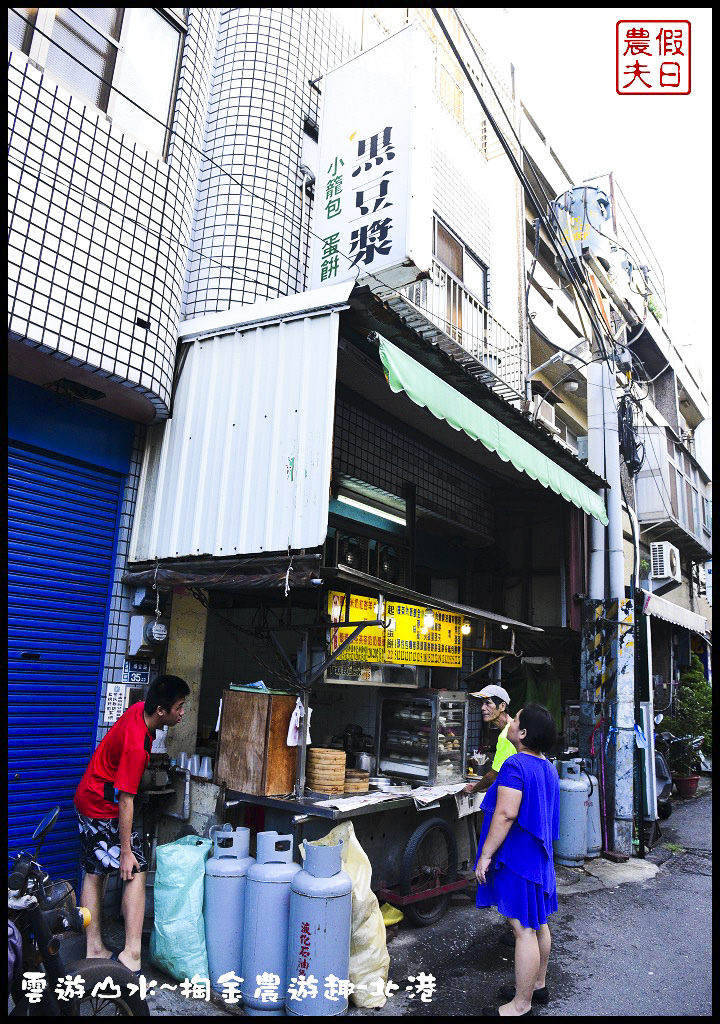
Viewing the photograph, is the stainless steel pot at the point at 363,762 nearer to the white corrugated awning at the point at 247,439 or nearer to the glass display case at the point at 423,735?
the glass display case at the point at 423,735

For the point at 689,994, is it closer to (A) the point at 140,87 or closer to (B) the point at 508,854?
(B) the point at 508,854

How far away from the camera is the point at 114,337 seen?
5836 millimetres

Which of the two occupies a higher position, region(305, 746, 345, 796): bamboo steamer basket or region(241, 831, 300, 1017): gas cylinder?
region(305, 746, 345, 796): bamboo steamer basket

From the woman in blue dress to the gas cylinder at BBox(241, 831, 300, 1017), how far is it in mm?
1385

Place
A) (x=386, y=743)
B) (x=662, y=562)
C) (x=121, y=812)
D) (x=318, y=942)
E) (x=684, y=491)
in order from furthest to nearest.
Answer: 1. (x=684, y=491)
2. (x=662, y=562)
3. (x=386, y=743)
4. (x=121, y=812)
5. (x=318, y=942)

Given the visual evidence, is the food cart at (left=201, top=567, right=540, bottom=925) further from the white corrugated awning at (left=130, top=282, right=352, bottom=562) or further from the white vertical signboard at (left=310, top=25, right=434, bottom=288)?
the white vertical signboard at (left=310, top=25, right=434, bottom=288)

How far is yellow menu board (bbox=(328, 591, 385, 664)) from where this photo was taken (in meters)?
6.29

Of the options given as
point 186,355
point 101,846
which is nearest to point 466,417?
point 186,355

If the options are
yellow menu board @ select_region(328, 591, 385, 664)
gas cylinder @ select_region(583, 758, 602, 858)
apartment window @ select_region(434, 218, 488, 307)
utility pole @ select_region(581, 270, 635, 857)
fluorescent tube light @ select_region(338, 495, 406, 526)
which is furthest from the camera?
apartment window @ select_region(434, 218, 488, 307)

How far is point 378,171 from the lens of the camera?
24.3ft

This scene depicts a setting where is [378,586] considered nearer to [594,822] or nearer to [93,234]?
[93,234]

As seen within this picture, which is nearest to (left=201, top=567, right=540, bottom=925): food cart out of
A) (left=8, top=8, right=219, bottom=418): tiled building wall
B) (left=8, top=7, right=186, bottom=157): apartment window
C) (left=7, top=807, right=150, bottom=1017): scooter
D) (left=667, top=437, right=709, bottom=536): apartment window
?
(left=7, top=807, right=150, bottom=1017): scooter

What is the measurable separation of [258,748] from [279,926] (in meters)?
1.37

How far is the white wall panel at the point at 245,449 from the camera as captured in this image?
5680 millimetres
